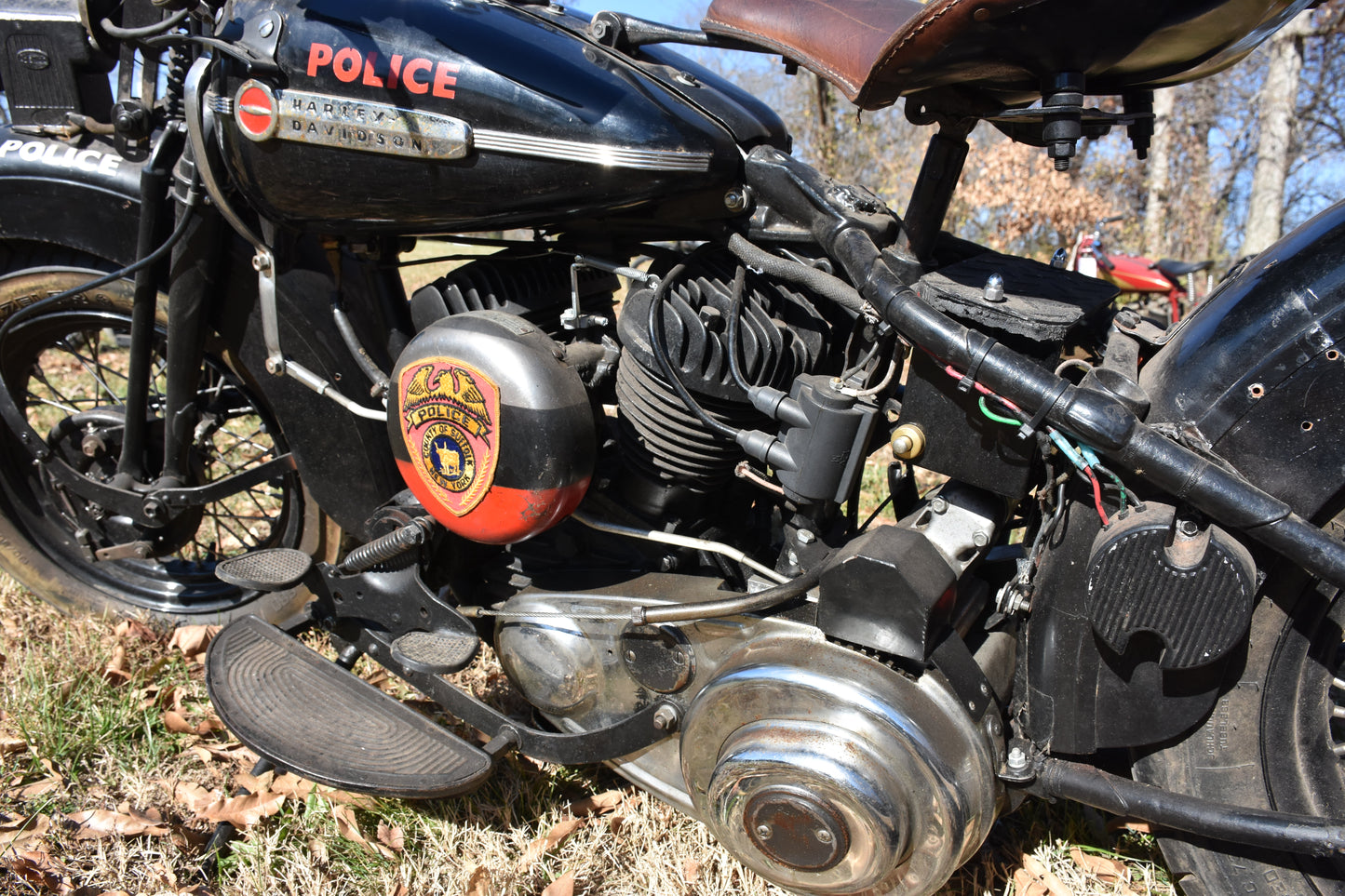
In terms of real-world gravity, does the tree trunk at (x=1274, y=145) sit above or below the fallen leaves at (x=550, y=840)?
above

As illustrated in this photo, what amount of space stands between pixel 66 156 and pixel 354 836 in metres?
1.81

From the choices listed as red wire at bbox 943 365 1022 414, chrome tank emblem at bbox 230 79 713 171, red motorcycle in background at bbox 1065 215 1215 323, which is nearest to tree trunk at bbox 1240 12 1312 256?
red motorcycle in background at bbox 1065 215 1215 323

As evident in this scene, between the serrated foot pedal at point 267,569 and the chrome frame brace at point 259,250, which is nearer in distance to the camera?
the chrome frame brace at point 259,250

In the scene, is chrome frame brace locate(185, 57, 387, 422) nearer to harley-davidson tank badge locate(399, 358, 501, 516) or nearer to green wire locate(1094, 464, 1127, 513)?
harley-davidson tank badge locate(399, 358, 501, 516)

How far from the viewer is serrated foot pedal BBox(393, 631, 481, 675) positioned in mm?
1997

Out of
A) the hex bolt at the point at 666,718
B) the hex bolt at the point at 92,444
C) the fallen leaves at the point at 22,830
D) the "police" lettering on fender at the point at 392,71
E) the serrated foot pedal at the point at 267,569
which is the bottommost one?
the fallen leaves at the point at 22,830

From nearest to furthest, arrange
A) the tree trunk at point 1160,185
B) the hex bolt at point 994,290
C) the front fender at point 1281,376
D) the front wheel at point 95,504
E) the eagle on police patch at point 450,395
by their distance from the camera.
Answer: the front fender at point 1281,376 < the hex bolt at point 994,290 < the eagle on police patch at point 450,395 < the front wheel at point 95,504 < the tree trunk at point 1160,185

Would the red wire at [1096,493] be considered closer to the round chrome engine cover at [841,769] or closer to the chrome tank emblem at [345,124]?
the round chrome engine cover at [841,769]

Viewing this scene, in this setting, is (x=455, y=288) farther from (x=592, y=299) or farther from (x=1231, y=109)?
(x=1231, y=109)

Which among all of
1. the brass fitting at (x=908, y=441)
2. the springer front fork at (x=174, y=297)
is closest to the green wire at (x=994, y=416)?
the brass fitting at (x=908, y=441)

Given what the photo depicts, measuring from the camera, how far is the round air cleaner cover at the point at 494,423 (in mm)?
1775

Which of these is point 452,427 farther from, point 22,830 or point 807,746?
point 22,830

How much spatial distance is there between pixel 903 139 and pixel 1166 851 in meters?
10.4

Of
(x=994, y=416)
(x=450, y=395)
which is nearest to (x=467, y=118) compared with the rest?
(x=450, y=395)
